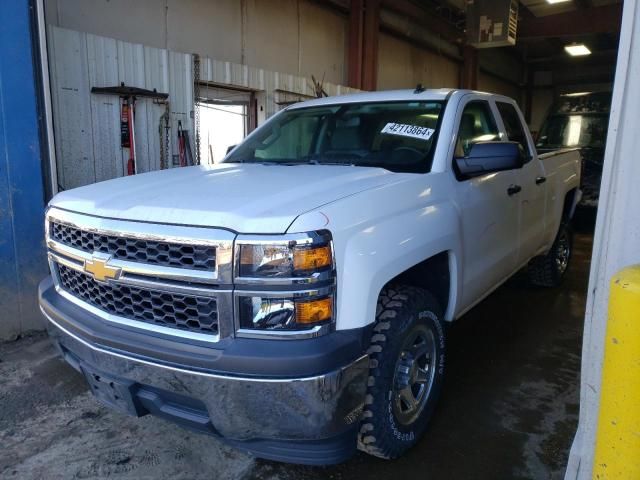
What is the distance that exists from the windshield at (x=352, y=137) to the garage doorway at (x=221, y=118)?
3072 mm

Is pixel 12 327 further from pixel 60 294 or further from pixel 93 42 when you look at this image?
pixel 93 42

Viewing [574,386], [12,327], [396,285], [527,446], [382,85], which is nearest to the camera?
[396,285]

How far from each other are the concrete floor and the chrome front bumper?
593 mm

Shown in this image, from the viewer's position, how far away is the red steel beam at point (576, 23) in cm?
1151

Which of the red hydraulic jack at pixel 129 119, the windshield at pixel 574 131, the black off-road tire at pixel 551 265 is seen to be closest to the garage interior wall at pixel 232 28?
the red hydraulic jack at pixel 129 119

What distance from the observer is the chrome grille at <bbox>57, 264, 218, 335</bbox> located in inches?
74.9

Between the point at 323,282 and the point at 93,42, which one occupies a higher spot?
the point at 93,42

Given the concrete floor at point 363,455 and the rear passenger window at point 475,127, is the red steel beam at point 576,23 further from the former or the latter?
the concrete floor at point 363,455

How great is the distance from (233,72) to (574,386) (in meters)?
5.30

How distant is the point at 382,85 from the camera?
11.2 metres

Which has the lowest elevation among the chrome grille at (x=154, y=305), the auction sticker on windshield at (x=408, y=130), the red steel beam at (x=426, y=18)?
the chrome grille at (x=154, y=305)

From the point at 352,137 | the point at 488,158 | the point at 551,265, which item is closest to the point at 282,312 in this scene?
the point at 488,158

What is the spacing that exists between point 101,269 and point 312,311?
0.94 metres

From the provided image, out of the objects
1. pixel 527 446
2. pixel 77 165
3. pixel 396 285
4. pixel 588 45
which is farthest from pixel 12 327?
pixel 588 45
